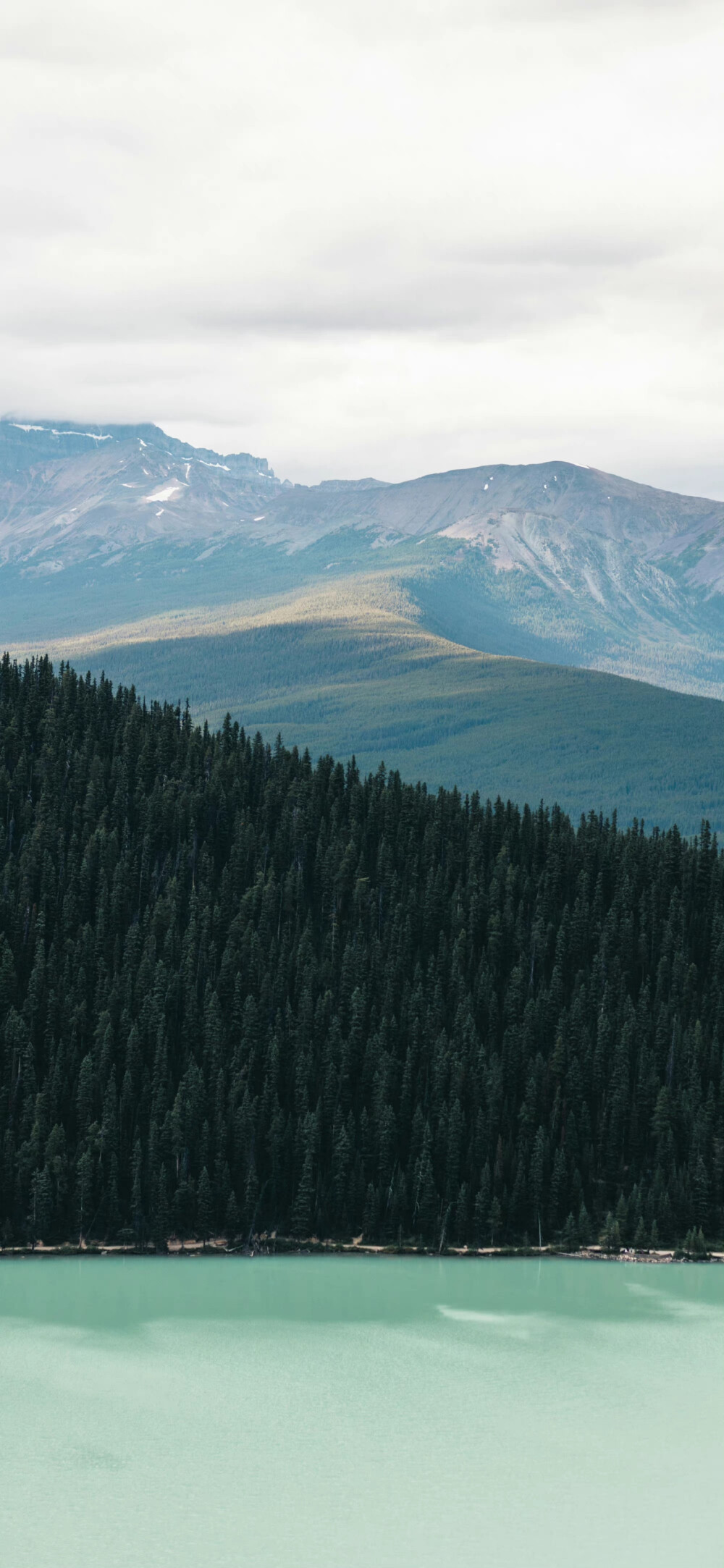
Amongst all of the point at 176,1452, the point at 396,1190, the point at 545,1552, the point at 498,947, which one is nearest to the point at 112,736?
the point at 498,947

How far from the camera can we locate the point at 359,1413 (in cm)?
9306

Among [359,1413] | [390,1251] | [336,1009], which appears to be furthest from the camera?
[336,1009]

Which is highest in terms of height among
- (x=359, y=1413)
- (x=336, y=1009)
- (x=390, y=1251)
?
(x=336, y=1009)

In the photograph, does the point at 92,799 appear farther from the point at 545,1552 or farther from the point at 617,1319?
the point at 545,1552

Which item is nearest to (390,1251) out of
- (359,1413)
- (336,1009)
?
(336,1009)

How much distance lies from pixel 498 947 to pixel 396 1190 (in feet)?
97.5

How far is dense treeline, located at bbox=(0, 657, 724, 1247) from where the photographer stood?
129750 mm

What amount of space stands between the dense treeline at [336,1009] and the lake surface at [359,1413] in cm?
598

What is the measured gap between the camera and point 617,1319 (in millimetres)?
114000

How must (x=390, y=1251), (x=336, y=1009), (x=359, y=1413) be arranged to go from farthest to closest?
(x=336, y=1009) < (x=390, y=1251) < (x=359, y=1413)

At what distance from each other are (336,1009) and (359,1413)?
173 ft

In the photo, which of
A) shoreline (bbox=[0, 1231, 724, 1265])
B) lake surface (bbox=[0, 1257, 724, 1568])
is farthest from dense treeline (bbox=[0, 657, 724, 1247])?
lake surface (bbox=[0, 1257, 724, 1568])

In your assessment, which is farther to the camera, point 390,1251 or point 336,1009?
point 336,1009

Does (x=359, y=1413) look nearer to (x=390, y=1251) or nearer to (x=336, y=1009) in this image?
(x=390, y=1251)
